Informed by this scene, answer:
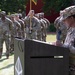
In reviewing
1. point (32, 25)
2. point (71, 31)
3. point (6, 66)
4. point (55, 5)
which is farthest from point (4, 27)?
point (55, 5)

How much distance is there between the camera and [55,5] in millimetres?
41375

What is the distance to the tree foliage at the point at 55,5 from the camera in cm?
4078

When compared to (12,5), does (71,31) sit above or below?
below

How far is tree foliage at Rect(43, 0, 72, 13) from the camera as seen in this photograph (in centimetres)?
4078

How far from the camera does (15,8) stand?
41.2m

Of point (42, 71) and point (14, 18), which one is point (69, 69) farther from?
point (14, 18)

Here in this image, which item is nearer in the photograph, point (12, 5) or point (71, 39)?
point (71, 39)

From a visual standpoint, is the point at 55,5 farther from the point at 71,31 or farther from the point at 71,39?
the point at 71,39

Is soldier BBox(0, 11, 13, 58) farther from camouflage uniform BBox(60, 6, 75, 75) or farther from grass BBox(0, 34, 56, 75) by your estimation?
camouflage uniform BBox(60, 6, 75, 75)

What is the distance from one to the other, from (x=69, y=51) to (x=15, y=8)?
125 ft

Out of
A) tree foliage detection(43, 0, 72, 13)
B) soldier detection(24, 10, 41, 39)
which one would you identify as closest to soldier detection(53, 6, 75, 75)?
soldier detection(24, 10, 41, 39)

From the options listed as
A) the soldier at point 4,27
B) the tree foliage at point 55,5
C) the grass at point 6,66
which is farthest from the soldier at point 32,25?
the tree foliage at point 55,5

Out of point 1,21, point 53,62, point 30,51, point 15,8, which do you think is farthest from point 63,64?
point 15,8

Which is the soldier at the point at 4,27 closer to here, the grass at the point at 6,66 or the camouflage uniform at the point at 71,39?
the grass at the point at 6,66
